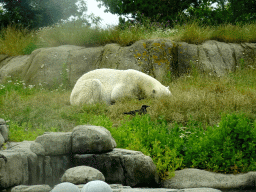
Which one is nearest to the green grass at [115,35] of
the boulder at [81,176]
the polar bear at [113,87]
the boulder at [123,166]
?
the polar bear at [113,87]

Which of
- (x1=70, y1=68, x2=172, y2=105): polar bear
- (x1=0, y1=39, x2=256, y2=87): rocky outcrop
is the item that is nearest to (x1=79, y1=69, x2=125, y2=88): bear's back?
(x1=70, y1=68, x2=172, y2=105): polar bear

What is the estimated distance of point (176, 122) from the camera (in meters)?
5.82

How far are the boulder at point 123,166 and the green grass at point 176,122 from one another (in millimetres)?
383

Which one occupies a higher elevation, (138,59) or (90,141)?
(138,59)

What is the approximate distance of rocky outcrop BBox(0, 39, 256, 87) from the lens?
40.6 feet

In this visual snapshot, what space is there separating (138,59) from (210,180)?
8600 millimetres

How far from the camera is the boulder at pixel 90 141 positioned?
416 cm

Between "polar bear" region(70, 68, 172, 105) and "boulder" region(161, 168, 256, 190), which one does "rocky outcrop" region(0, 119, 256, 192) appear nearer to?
"boulder" region(161, 168, 256, 190)

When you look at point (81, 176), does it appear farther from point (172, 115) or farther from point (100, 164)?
point (172, 115)

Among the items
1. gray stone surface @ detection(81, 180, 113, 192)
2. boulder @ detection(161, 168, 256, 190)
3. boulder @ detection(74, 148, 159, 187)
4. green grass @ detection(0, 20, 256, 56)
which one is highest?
green grass @ detection(0, 20, 256, 56)

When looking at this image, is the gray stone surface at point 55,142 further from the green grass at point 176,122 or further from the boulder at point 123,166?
the green grass at point 176,122

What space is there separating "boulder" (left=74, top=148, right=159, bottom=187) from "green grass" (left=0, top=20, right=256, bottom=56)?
969 cm

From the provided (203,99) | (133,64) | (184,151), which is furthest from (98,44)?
(184,151)

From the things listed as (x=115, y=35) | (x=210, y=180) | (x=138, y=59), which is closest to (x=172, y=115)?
(x=210, y=180)
